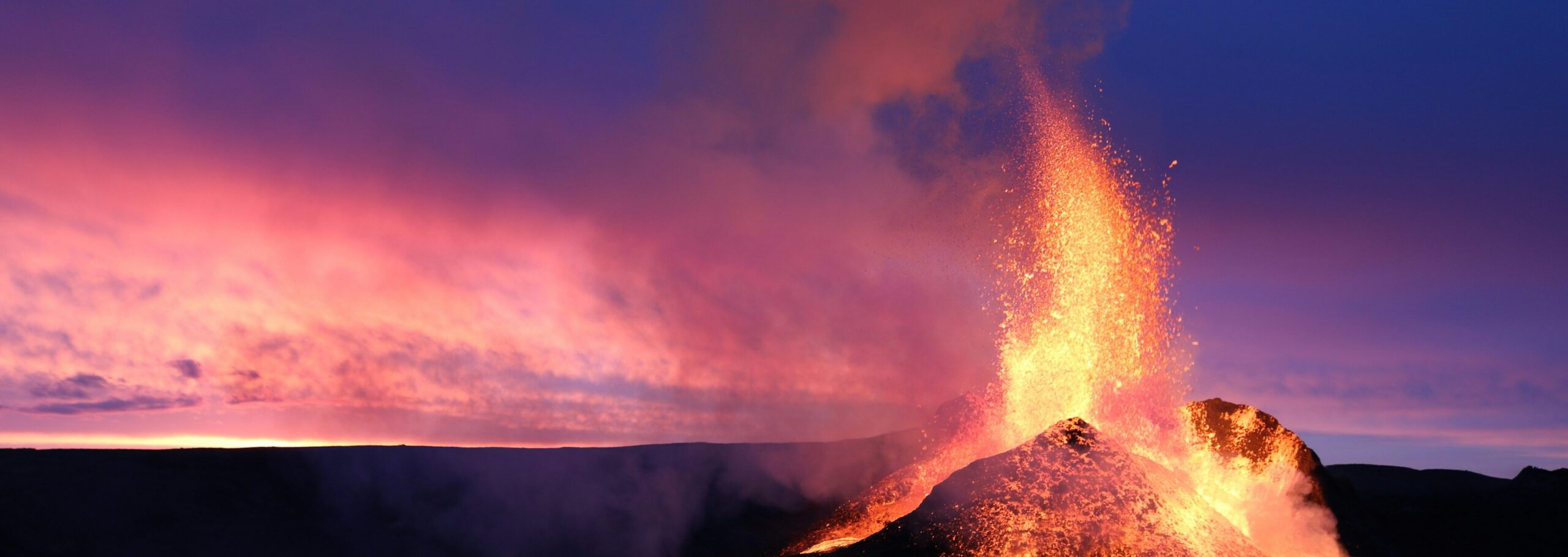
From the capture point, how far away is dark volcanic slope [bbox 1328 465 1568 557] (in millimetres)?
Result: 42375

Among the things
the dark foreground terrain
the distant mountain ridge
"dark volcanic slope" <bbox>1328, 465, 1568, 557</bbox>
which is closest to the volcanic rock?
the distant mountain ridge

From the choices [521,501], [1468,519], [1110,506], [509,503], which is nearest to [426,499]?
A: [509,503]

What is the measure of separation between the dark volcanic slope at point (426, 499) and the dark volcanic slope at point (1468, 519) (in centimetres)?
2694

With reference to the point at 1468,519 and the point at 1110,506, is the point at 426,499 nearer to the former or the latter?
the point at 1110,506

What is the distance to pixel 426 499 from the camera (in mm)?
71000

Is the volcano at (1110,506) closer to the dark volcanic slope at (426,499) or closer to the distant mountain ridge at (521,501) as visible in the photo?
the distant mountain ridge at (521,501)

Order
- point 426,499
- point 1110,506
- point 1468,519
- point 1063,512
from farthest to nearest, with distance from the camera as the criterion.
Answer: point 426,499 < point 1468,519 < point 1110,506 < point 1063,512

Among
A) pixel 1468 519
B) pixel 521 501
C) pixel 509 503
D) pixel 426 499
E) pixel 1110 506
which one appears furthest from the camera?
pixel 521 501

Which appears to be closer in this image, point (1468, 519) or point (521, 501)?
point (1468, 519)

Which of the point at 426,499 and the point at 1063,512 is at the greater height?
the point at 426,499

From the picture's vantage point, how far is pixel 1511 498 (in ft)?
195

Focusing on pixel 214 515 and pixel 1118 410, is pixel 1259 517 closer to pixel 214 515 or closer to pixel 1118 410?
pixel 1118 410

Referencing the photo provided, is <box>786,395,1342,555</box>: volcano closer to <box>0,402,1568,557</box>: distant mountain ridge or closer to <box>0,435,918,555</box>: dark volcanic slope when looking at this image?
<box>0,402,1568,557</box>: distant mountain ridge

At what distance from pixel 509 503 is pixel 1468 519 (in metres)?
64.9
